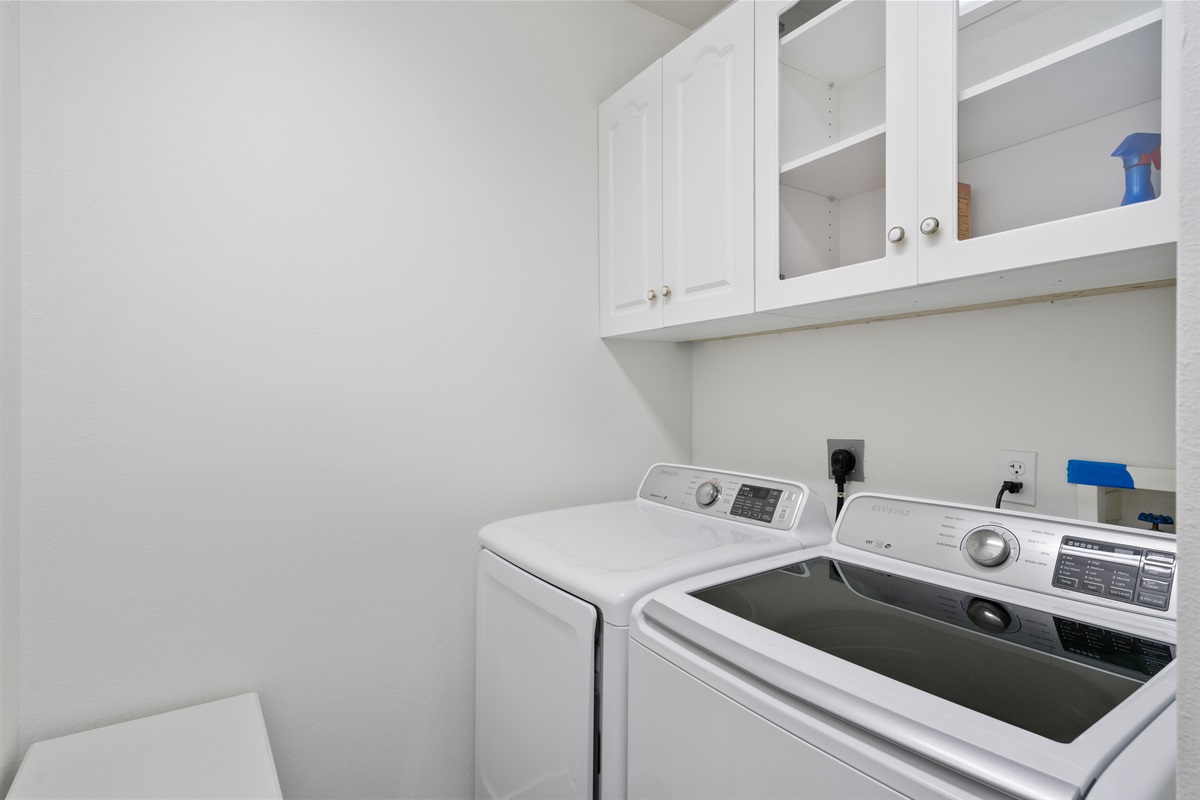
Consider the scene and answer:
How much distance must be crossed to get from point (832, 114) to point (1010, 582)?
0.97 metres

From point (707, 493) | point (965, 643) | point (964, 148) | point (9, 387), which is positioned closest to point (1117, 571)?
point (965, 643)

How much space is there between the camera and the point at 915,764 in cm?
58

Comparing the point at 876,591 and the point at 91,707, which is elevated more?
the point at 876,591

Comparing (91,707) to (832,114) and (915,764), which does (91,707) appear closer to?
(915,764)

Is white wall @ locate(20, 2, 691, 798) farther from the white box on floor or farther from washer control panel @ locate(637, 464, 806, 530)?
washer control panel @ locate(637, 464, 806, 530)

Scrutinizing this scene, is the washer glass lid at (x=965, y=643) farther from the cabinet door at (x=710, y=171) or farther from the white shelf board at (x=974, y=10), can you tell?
→ the white shelf board at (x=974, y=10)

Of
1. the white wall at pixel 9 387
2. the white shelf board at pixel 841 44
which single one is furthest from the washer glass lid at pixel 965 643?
the white wall at pixel 9 387

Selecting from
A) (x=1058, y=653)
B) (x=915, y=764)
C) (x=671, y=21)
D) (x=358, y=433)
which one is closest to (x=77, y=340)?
(x=358, y=433)

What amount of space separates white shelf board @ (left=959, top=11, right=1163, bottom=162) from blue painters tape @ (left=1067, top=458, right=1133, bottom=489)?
2.03 ft

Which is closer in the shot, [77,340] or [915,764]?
[915,764]

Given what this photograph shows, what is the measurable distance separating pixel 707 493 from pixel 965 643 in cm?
78

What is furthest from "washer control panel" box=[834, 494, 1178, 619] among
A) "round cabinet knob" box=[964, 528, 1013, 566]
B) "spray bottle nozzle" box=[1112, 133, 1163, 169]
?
"spray bottle nozzle" box=[1112, 133, 1163, 169]

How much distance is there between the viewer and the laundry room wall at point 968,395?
1.10 metres

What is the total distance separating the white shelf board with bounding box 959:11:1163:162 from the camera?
809 mm
